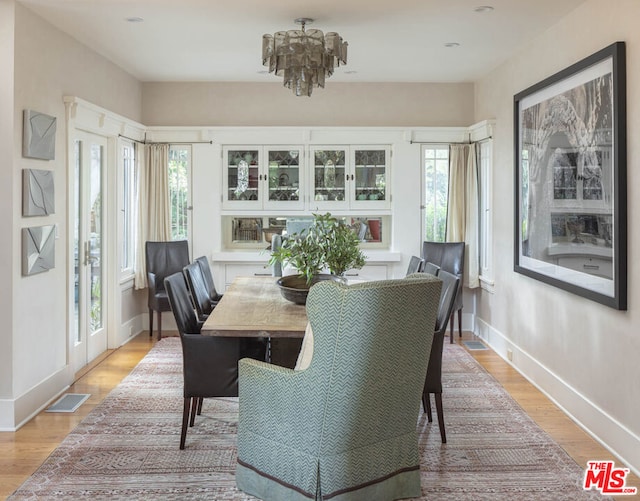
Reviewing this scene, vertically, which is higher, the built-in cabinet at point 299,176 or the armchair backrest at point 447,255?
the built-in cabinet at point 299,176

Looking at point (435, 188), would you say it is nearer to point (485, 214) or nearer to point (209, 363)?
point (485, 214)

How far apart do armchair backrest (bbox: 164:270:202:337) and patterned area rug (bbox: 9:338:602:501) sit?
2.16ft

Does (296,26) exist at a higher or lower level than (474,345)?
higher

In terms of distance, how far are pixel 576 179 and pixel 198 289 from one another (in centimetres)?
263

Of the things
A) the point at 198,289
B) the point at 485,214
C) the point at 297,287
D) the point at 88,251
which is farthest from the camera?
the point at 485,214

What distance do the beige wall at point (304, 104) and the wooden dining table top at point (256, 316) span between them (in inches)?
106

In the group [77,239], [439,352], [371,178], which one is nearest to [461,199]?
[371,178]

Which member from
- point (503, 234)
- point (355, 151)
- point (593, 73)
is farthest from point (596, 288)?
point (355, 151)

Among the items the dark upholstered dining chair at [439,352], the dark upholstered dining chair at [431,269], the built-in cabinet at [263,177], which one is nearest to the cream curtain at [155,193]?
the built-in cabinet at [263,177]

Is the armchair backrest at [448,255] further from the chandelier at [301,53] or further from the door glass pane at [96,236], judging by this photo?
the door glass pane at [96,236]

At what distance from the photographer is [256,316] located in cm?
342

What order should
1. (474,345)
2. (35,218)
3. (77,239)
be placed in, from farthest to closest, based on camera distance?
(474,345) < (77,239) < (35,218)

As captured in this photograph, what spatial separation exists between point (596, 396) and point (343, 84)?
416 cm

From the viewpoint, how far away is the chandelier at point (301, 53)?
3.84 metres
